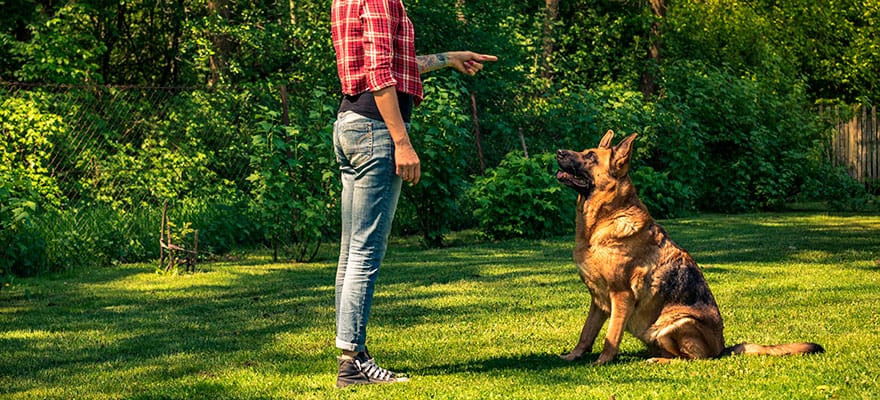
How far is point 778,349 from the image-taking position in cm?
605

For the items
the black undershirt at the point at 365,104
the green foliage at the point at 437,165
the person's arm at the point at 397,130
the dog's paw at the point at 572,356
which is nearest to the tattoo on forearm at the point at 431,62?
the black undershirt at the point at 365,104

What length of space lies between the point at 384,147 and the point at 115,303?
4.85 m

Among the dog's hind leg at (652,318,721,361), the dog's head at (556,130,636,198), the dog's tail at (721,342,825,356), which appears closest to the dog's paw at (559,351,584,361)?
the dog's hind leg at (652,318,721,361)

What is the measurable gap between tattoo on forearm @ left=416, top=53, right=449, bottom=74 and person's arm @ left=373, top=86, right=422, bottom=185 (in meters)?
0.59

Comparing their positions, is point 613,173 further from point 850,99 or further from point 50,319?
point 850,99

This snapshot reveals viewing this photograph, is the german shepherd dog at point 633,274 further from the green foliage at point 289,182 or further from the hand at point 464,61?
the green foliage at point 289,182

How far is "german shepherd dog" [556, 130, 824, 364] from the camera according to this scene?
5.95 meters

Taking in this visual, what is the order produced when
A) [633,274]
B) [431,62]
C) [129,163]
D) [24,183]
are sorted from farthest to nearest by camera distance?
1. [129,163]
2. [24,183]
3. [633,274]
4. [431,62]

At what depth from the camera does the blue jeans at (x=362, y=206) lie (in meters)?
5.14

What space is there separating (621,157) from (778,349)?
1.42m

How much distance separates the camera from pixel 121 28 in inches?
957

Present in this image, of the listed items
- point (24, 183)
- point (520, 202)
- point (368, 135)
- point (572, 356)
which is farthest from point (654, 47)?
point (368, 135)

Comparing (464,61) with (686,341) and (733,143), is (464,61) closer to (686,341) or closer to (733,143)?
(686,341)

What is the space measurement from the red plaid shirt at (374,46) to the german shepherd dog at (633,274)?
1262 mm
